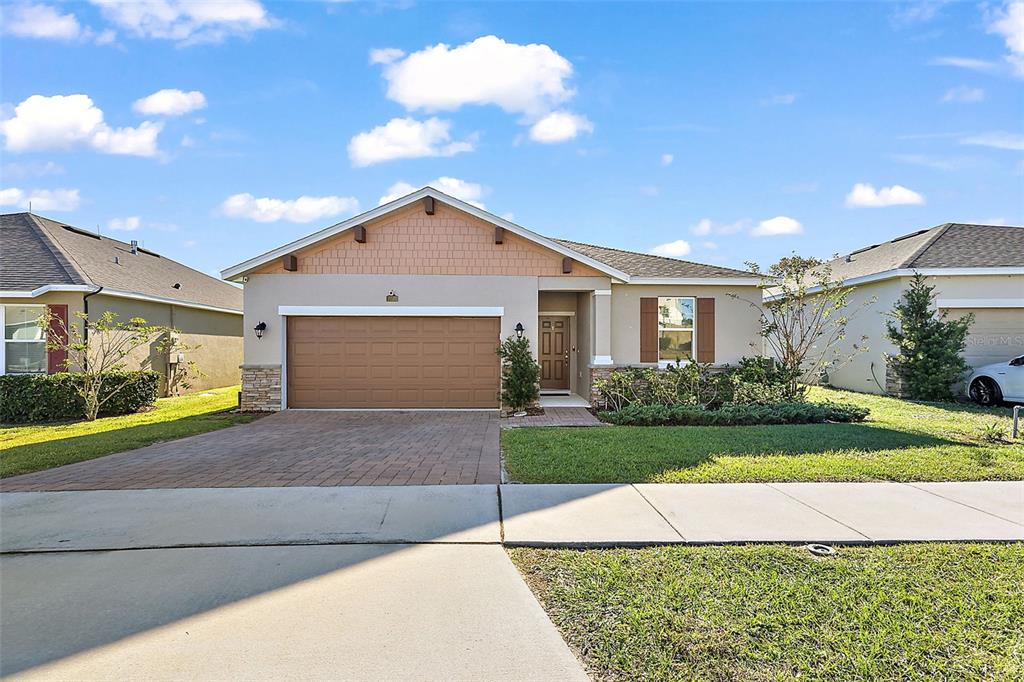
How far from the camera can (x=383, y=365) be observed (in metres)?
13.4

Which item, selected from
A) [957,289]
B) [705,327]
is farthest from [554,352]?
[957,289]

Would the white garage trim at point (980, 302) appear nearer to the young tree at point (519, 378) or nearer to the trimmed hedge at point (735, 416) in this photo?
the trimmed hedge at point (735, 416)

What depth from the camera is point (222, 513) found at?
5410 millimetres

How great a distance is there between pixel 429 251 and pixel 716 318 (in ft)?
24.9

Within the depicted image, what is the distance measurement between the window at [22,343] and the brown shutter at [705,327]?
16.2m

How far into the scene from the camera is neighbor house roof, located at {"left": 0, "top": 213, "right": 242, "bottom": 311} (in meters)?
13.8

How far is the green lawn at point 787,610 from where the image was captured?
2.94m

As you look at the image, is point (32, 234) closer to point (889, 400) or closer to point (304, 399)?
point (304, 399)

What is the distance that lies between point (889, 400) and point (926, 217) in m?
8.82

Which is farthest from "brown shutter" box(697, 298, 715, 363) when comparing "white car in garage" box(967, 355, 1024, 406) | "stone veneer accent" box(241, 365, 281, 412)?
"stone veneer accent" box(241, 365, 281, 412)

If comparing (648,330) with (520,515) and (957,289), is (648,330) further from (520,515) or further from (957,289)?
(520,515)

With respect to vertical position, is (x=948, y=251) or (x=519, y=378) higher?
(x=948, y=251)

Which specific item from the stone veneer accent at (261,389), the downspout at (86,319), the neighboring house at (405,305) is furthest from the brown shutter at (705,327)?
the downspout at (86,319)

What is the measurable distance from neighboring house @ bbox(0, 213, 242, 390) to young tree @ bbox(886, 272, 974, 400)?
1935 cm
